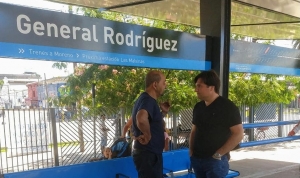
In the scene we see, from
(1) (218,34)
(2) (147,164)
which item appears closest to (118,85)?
(1) (218,34)

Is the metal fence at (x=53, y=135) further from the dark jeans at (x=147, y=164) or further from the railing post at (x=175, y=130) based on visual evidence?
the dark jeans at (x=147, y=164)

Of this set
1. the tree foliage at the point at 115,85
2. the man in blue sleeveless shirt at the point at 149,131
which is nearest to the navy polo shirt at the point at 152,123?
the man in blue sleeveless shirt at the point at 149,131

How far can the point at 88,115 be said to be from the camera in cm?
609

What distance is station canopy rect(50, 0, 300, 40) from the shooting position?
219 inches

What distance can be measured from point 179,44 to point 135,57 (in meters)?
0.74

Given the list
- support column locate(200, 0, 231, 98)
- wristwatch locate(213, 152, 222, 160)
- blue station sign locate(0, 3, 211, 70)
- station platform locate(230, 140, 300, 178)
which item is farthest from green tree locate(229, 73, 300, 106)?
wristwatch locate(213, 152, 222, 160)

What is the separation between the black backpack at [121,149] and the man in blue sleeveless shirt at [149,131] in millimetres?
1288

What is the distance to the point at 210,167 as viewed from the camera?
2705 mm

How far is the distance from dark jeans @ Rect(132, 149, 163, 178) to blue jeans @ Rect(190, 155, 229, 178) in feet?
1.26

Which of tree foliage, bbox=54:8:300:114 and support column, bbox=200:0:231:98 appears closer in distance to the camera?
support column, bbox=200:0:231:98

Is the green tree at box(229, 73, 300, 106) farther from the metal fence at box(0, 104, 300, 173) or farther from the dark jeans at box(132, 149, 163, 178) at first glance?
the dark jeans at box(132, 149, 163, 178)

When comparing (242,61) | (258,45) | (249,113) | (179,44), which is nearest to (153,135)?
(179,44)

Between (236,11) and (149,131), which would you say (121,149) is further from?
(236,11)

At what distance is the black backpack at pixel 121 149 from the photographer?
4.32 m
